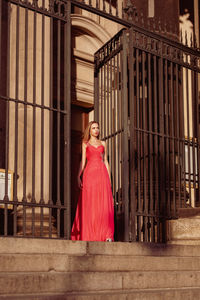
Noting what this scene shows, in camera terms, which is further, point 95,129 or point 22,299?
point 95,129

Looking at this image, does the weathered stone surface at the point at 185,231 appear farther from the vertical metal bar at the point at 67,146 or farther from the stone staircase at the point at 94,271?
the vertical metal bar at the point at 67,146

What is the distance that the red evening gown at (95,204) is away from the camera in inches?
329

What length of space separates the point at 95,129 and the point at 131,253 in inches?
90.6

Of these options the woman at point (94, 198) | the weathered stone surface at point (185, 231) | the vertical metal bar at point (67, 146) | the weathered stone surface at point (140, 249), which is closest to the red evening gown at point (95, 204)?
the woman at point (94, 198)

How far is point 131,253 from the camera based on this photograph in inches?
268

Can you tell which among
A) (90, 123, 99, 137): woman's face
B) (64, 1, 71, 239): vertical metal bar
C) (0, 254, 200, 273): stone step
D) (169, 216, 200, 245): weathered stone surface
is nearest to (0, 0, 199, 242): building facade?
(64, 1, 71, 239): vertical metal bar

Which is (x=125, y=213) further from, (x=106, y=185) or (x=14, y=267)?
(x=14, y=267)

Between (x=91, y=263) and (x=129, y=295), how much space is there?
24.3 inches

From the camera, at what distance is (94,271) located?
20.0ft

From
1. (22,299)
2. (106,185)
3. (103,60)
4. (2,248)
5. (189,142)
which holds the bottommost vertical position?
(22,299)

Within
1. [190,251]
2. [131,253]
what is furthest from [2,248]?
[190,251]

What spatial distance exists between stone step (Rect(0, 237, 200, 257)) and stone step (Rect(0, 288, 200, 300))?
717mm

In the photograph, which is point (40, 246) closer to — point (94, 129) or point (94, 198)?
point (94, 198)

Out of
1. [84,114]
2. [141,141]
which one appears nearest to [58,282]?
[141,141]
